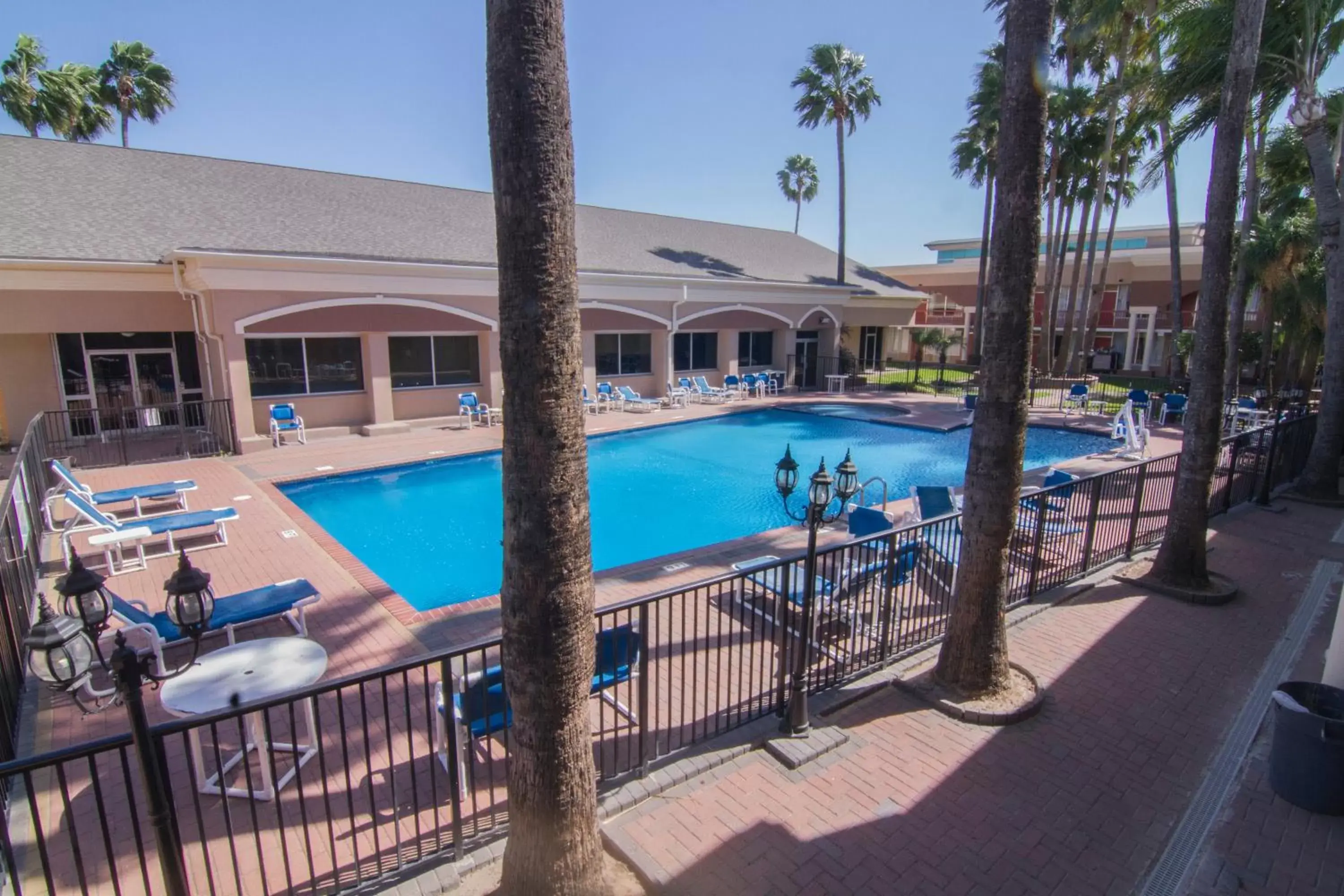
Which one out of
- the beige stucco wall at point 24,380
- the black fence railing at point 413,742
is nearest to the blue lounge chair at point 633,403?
the beige stucco wall at point 24,380

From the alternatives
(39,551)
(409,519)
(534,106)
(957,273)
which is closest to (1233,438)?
(534,106)

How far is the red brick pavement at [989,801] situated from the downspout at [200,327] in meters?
15.1

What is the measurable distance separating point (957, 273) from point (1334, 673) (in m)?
40.5

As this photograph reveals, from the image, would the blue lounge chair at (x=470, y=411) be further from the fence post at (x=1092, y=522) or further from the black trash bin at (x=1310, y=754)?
the black trash bin at (x=1310, y=754)

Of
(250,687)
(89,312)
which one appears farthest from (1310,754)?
(89,312)

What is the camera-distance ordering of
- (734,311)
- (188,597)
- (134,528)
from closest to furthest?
(188,597) < (134,528) < (734,311)

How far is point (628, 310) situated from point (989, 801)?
19.3 metres

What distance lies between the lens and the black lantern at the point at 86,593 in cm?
289

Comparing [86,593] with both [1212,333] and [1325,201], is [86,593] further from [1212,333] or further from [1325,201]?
[1325,201]

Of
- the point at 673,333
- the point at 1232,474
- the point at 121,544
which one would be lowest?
the point at 121,544

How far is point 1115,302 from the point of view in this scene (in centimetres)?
3653

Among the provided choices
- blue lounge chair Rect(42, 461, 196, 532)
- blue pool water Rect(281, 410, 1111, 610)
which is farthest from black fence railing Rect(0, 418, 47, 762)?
blue pool water Rect(281, 410, 1111, 610)

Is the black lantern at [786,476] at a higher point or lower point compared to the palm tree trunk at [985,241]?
lower

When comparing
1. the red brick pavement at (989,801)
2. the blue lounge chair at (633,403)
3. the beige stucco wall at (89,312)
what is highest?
the beige stucco wall at (89,312)
